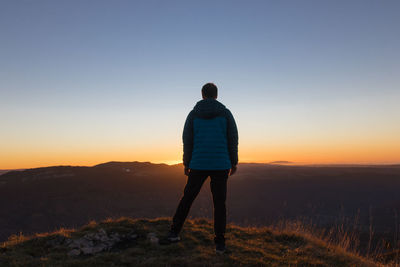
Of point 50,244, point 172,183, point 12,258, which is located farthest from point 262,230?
point 172,183

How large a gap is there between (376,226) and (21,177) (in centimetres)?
3693

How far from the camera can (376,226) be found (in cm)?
2595

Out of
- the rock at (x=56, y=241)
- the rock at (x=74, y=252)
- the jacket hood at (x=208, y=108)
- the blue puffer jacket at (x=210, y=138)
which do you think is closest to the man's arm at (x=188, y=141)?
the blue puffer jacket at (x=210, y=138)

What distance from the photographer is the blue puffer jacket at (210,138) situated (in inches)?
170

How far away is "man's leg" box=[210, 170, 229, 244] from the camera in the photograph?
4.40 m

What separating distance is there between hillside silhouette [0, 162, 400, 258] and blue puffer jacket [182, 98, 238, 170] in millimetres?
12904

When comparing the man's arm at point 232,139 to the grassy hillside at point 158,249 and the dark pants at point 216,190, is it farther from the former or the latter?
the grassy hillside at point 158,249

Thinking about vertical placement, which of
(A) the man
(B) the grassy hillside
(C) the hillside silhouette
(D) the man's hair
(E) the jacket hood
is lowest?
(C) the hillside silhouette

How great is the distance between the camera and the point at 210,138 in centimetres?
435

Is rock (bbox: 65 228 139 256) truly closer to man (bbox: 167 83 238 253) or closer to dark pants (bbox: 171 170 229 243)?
dark pants (bbox: 171 170 229 243)

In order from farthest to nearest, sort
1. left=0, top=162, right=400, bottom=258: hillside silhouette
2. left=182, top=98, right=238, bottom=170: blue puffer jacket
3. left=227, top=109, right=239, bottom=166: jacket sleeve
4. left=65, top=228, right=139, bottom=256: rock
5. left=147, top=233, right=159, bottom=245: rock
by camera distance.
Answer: left=0, top=162, right=400, bottom=258: hillside silhouette < left=147, top=233, right=159, bottom=245: rock < left=65, top=228, right=139, bottom=256: rock < left=227, top=109, right=239, bottom=166: jacket sleeve < left=182, top=98, right=238, bottom=170: blue puffer jacket

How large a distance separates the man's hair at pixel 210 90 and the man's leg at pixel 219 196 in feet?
4.16

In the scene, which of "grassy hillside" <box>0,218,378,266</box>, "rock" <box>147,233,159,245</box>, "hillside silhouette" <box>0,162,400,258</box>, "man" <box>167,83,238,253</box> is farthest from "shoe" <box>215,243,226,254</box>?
"hillside silhouette" <box>0,162,400,258</box>

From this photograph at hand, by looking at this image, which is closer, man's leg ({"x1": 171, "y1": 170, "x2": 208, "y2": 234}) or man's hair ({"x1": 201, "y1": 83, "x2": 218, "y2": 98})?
man's leg ({"x1": 171, "y1": 170, "x2": 208, "y2": 234})
